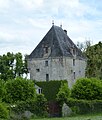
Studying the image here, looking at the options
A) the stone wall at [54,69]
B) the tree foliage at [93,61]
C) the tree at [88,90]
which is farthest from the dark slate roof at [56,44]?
the tree at [88,90]

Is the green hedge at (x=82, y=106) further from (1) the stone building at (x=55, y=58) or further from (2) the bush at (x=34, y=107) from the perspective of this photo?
(1) the stone building at (x=55, y=58)

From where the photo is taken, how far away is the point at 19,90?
4288 cm

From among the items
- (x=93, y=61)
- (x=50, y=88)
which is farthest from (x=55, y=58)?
(x=93, y=61)

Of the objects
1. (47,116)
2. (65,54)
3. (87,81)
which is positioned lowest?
(47,116)

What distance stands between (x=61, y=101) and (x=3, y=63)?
36.0 m

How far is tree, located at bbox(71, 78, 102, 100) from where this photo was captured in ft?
150

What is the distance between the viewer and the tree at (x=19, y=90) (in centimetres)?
4262

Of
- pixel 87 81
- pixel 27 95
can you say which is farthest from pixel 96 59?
pixel 27 95

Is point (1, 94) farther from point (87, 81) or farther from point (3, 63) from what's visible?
point (3, 63)

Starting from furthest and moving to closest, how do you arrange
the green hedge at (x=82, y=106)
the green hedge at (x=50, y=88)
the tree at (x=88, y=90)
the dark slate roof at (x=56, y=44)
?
1. the dark slate roof at (x=56, y=44)
2. the green hedge at (x=50, y=88)
3. the tree at (x=88, y=90)
4. the green hedge at (x=82, y=106)

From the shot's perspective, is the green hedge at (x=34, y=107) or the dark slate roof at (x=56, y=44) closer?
the green hedge at (x=34, y=107)

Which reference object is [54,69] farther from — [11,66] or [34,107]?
[34,107]

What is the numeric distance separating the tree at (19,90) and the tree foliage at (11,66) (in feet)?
99.6

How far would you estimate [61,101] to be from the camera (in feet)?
138
